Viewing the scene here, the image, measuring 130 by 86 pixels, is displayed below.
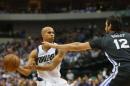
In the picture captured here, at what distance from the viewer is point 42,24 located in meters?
32.6

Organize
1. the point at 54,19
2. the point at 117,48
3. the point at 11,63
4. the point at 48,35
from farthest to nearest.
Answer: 1. the point at 54,19
2. the point at 48,35
3. the point at 11,63
4. the point at 117,48

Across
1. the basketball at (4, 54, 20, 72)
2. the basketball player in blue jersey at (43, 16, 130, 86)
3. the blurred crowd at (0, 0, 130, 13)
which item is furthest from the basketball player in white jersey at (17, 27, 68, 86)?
the blurred crowd at (0, 0, 130, 13)

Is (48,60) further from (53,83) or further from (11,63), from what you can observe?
(11,63)

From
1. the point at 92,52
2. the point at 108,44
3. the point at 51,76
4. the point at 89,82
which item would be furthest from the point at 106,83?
the point at 92,52

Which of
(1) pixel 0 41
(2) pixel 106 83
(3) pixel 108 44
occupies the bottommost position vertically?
(1) pixel 0 41

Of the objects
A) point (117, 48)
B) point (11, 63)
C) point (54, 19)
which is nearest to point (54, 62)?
point (11, 63)

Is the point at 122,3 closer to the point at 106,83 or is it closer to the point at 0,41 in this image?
the point at 0,41

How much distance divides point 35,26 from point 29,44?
24.3ft

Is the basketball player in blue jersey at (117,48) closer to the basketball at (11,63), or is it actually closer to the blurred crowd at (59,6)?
the basketball at (11,63)

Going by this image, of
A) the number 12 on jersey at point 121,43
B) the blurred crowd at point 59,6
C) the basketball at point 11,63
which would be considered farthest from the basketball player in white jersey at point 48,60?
the blurred crowd at point 59,6

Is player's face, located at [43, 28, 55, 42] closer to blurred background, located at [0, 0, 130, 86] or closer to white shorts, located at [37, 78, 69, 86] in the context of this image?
white shorts, located at [37, 78, 69, 86]

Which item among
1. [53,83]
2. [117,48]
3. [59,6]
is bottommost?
[59,6]

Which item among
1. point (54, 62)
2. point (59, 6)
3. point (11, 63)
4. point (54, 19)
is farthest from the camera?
point (59, 6)

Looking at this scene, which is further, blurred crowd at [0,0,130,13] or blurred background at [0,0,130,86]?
blurred crowd at [0,0,130,13]
